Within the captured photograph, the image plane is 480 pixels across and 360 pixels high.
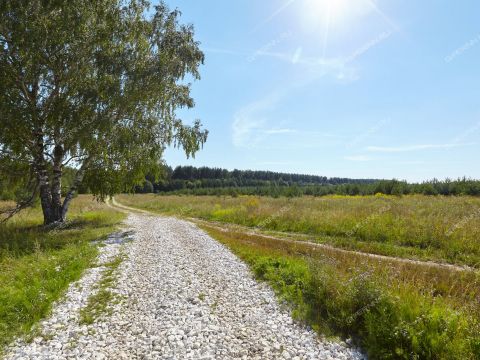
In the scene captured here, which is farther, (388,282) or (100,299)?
(388,282)

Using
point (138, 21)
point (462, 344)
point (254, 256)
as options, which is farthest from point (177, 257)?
point (138, 21)

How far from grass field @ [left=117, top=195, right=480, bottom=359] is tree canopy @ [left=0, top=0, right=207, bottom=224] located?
934cm

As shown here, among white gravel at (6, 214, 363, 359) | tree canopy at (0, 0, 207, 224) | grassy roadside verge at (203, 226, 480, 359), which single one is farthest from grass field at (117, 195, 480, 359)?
tree canopy at (0, 0, 207, 224)

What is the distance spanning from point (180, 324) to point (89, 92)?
16535 millimetres

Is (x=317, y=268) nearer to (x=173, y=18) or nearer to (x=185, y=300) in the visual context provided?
(x=185, y=300)

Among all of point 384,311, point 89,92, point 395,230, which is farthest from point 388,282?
point 89,92

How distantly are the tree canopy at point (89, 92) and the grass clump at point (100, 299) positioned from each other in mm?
10430

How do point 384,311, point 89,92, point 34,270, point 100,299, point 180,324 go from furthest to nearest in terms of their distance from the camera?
1. point 89,92
2. point 34,270
3. point 100,299
4. point 180,324
5. point 384,311

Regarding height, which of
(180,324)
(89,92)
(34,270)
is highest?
(89,92)

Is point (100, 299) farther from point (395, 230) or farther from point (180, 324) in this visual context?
point (395, 230)

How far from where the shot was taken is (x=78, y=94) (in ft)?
61.5

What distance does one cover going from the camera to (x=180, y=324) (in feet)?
25.5

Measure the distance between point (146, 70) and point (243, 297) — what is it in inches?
671

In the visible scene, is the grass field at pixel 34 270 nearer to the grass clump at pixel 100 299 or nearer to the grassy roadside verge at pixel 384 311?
the grass clump at pixel 100 299
